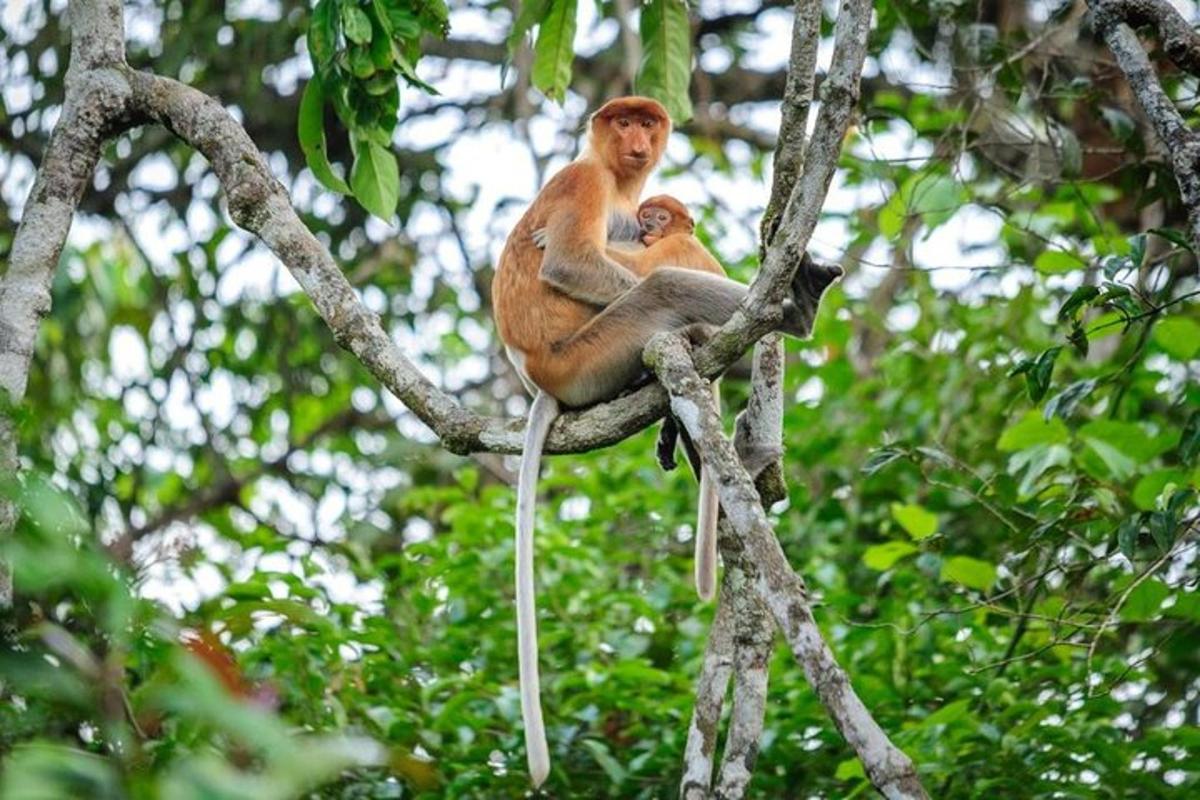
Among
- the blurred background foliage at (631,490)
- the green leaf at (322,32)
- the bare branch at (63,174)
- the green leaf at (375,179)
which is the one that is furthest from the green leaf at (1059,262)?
the bare branch at (63,174)

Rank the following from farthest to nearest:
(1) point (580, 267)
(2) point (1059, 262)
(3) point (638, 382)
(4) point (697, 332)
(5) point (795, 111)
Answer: (2) point (1059, 262)
(1) point (580, 267)
(3) point (638, 382)
(4) point (697, 332)
(5) point (795, 111)

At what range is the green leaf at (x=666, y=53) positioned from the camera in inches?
177

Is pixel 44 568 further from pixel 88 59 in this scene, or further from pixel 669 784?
pixel 669 784

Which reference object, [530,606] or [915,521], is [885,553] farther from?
[530,606]

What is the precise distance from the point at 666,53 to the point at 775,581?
213 centimetres

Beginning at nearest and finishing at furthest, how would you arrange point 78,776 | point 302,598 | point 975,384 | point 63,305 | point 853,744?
point 78,776 → point 853,744 → point 302,598 → point 975,384 → point 63,305

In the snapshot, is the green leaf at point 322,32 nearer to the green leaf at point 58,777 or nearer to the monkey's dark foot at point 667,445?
the monkey's dark foot at point 667,445

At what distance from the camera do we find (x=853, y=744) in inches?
102

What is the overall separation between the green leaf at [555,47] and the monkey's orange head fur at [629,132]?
11.8 inches

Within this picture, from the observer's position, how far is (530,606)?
143 inches

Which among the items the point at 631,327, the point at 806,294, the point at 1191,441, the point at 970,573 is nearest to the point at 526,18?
the point at 631,327

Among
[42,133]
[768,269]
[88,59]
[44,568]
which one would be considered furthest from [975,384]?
[44,568]

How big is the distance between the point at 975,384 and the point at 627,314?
7.89 ft

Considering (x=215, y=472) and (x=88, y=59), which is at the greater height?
(x=215, y=472)
